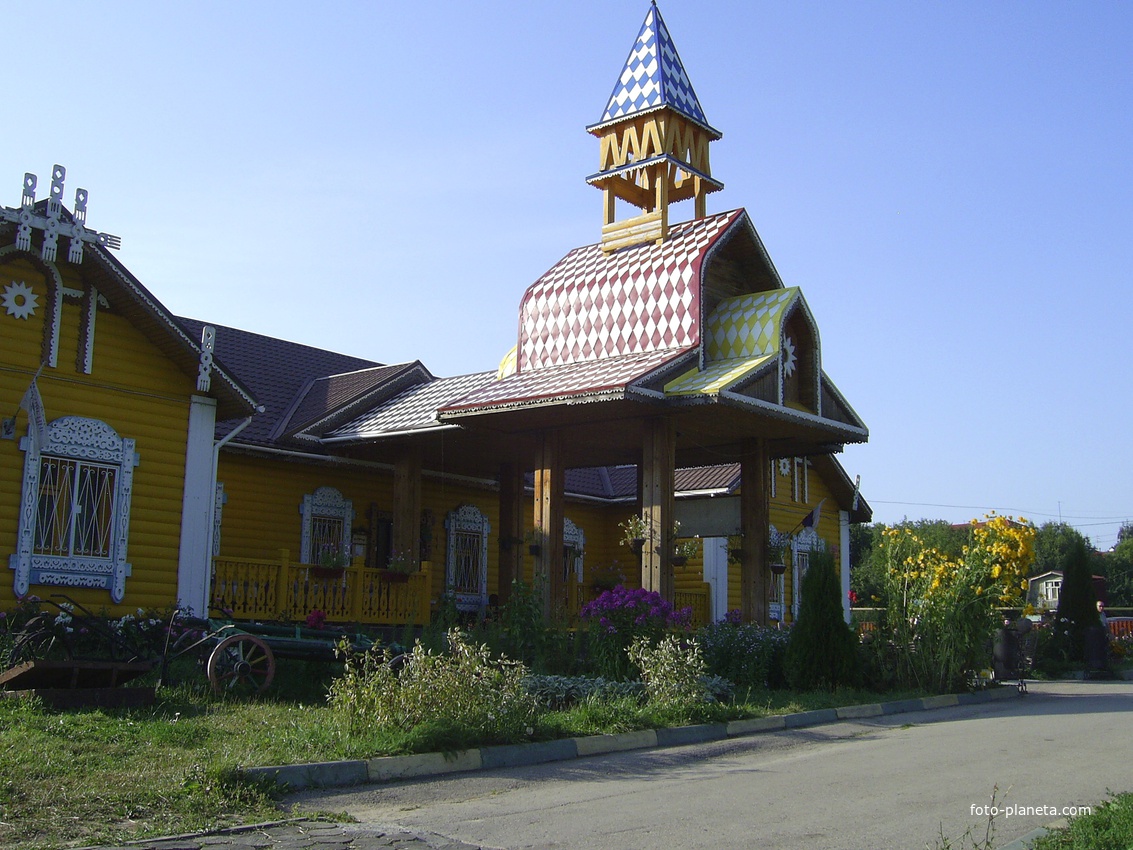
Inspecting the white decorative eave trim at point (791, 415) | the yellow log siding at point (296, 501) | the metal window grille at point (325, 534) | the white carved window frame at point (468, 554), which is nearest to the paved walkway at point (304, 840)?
the white decorative eave trim at point (791, 415)

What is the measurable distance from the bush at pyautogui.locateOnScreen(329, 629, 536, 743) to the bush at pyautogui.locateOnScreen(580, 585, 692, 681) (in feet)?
14.1

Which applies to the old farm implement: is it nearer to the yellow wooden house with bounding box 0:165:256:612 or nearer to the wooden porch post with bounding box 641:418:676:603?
the yellow wooden house with bounding box 0:165:256:612

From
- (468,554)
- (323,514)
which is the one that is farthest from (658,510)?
(468,554)

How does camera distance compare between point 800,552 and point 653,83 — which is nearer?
point 653,83

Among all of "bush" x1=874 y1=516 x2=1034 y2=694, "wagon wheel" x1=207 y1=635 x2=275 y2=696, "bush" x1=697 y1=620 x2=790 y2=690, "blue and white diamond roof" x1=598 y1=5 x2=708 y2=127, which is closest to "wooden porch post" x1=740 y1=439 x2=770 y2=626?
"bush" x1=697 y1=620 x2=790 y2=690

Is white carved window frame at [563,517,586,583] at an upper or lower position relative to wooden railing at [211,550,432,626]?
upper

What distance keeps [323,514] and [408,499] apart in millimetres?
2148

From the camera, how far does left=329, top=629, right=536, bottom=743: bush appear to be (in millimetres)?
9797

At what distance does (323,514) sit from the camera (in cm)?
2198

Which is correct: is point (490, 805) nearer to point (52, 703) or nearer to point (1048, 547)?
point (52, 703)

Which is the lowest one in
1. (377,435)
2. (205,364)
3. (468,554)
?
(468,554)

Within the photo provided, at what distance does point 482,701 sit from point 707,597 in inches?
736

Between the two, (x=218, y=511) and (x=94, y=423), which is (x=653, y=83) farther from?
(x=94, y=423)

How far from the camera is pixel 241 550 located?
20594mm
